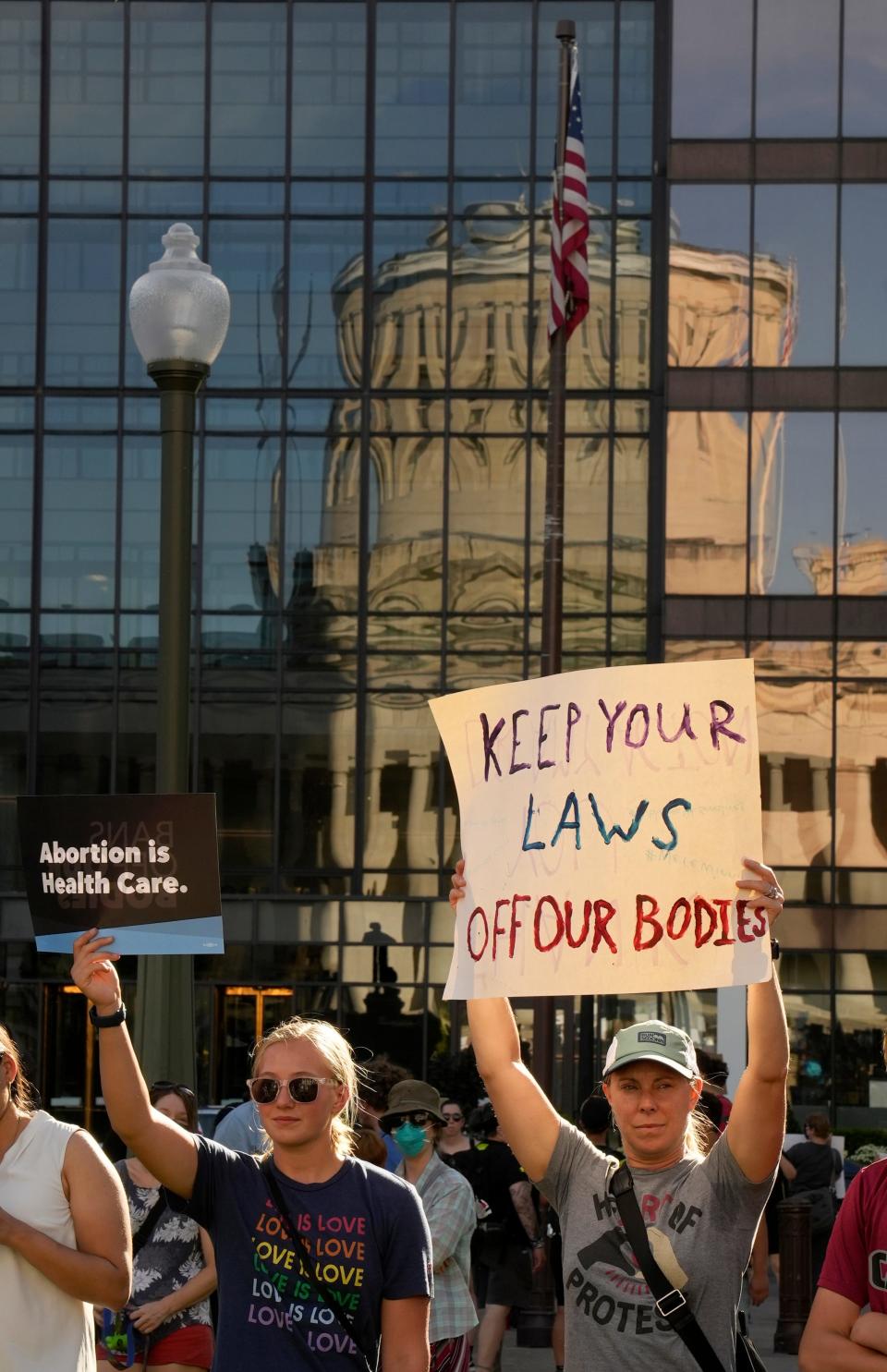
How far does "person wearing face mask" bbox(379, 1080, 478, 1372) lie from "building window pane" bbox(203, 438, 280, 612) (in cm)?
2119

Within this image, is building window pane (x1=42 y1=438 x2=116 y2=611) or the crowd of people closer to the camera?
the crowd of people

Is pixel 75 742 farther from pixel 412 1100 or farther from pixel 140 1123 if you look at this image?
pixel 140 1123

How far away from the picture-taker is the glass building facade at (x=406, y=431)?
95.2 ft

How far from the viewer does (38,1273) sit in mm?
4242

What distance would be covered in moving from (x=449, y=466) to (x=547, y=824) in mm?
25282

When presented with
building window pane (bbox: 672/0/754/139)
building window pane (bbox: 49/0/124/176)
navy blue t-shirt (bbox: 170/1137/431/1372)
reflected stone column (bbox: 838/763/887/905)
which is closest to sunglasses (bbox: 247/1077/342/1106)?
navy blue t-shirt (bbox: 170/1137/431/1372)

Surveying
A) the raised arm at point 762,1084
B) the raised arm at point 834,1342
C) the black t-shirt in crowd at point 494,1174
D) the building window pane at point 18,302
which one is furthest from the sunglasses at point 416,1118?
the building window pane at point 18,302

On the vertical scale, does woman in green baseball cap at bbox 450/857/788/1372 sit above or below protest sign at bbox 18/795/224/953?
below

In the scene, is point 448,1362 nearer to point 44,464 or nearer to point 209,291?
point 209,291

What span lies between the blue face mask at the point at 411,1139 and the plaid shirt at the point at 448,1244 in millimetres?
214

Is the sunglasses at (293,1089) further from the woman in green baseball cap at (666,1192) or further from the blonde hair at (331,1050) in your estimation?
the woman in green baseball cap at (666,1192)

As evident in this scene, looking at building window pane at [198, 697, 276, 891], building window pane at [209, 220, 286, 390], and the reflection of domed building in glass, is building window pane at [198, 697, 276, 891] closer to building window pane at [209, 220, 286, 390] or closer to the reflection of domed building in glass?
the reflection of domed building in glass

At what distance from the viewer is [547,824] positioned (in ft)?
15.1

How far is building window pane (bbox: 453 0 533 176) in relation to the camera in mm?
29938
